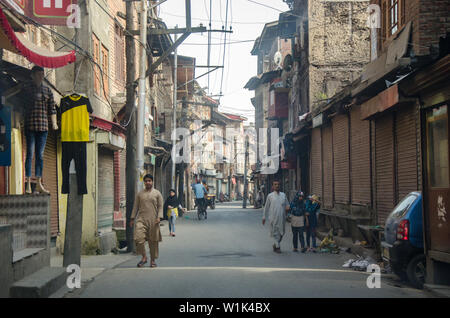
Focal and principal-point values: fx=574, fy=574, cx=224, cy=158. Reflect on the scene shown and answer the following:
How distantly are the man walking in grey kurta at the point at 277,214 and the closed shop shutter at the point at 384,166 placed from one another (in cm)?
266

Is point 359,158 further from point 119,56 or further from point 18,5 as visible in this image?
point 18,5

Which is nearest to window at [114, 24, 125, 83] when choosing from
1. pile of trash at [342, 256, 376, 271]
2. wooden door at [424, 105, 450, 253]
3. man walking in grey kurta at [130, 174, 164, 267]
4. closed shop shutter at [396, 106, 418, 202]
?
man walking in grey kurta at [130, 174, 164, 267]

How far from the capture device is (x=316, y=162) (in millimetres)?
25906

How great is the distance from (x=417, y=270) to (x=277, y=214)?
5.90 meters

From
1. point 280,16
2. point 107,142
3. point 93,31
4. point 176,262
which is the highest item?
point 280,16

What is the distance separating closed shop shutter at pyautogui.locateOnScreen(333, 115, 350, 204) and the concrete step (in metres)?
12.7

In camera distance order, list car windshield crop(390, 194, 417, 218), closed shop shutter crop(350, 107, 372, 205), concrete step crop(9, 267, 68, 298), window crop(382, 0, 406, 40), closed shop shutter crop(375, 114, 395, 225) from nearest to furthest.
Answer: concrete step crop(9, 267, 68, 298) < car windshield crop(390, 194, 417, 218) < window crop(382, 0, 406, 40) < closed shop shutter crop(375, 114, 395, 225) < closed shop shutter crop(350, 107, 372, 205)

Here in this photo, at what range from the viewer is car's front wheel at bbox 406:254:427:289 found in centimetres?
1016

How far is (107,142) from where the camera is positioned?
54.0ft

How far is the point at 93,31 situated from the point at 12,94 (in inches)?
282

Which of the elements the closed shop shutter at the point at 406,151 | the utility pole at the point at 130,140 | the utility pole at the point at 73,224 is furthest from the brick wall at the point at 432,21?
the utility pole at the point at 73,224

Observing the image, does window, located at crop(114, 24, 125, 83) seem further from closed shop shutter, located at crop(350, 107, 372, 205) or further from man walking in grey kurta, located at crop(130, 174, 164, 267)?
man walking in grey kurta, located at crop(130, 174, 164, 267)
